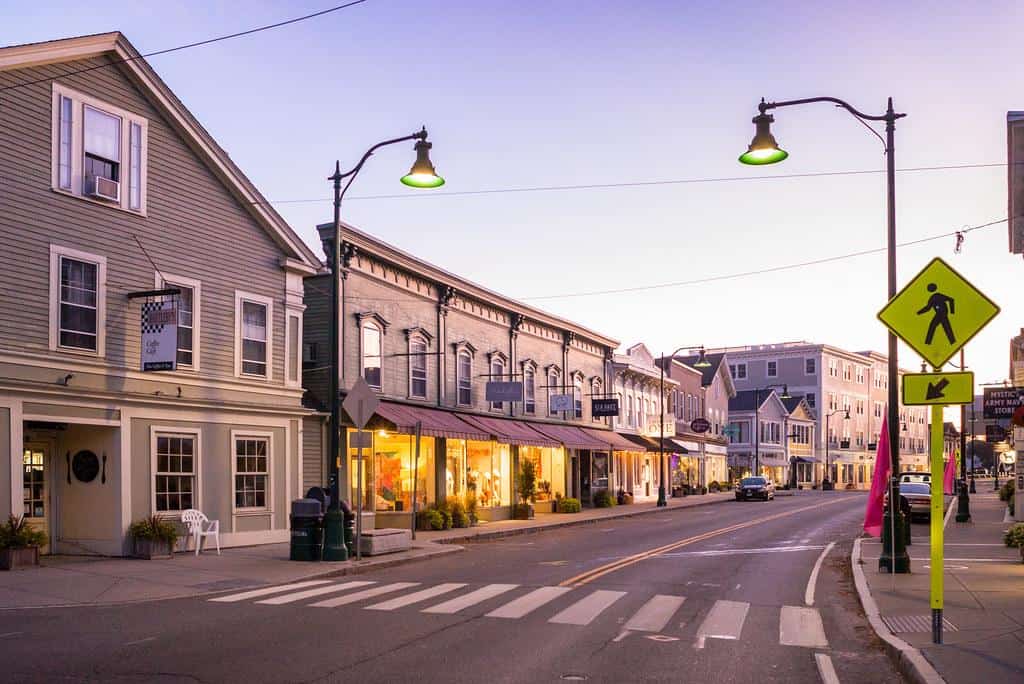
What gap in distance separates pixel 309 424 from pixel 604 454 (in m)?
24.4

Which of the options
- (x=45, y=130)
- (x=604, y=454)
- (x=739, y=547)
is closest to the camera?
(x=45, y=130)

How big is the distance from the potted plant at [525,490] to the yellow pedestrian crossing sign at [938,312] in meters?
27.2

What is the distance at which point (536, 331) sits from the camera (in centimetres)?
4097

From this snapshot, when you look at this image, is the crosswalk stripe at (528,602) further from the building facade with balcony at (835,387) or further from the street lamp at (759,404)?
the building facade with balcony at (835,387)

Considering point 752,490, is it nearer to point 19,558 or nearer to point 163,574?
point 163,574

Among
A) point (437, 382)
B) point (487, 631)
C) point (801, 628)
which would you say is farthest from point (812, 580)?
point (437, 382)

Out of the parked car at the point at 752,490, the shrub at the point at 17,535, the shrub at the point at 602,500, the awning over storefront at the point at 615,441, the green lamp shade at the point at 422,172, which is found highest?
the green lamp shade at the point at 422,172

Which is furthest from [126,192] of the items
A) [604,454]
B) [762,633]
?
[604,454]

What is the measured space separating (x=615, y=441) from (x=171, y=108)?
94.5ft

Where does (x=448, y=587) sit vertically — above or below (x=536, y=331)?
below

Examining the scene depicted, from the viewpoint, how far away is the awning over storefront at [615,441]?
44656 millimetres

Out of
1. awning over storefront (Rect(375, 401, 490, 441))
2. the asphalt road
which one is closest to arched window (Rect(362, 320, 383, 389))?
awning over storefront (Rect(375, 401, 490, 441))

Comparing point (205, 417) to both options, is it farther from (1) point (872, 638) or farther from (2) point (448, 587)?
(1) point (872, 638)

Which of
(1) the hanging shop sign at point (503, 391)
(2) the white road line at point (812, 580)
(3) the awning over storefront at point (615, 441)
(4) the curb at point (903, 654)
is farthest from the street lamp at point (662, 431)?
(4) the curb at point (903, 654)
